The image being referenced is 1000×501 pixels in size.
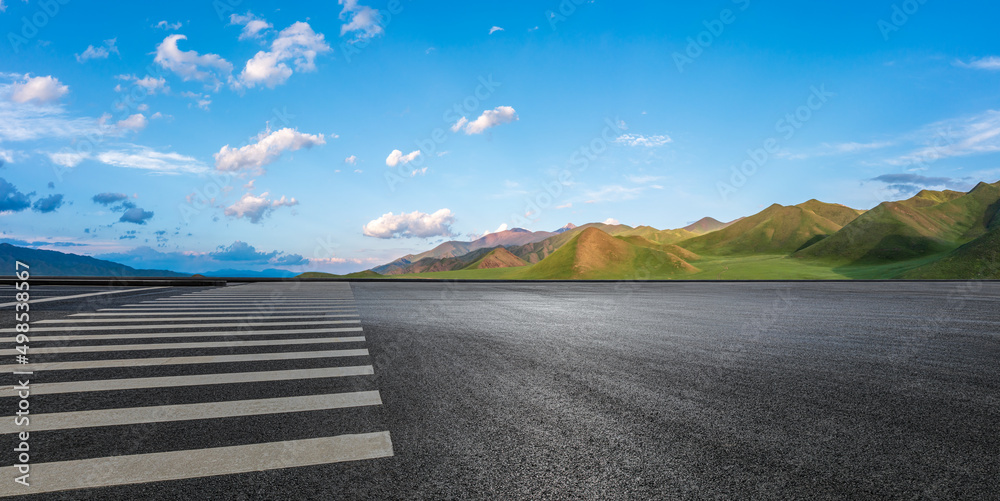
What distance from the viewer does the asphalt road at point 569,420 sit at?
2838 millimetres

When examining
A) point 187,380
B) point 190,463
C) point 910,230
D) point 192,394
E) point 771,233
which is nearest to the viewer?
point 190,463

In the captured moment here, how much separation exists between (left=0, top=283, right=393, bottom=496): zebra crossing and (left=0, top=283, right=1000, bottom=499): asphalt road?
4 centimetres

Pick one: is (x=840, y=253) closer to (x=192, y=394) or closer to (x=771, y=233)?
(x=771, y=233)

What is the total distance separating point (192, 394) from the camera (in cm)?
473

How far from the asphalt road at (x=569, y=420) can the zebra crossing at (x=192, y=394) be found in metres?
0.04

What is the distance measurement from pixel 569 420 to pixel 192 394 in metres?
3.77

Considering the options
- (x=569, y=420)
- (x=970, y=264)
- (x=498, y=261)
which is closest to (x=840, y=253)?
(x=970, y=264)

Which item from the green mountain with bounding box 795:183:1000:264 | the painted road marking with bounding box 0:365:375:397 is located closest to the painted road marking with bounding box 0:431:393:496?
the painted road marking with bounding box 0:365:375:397

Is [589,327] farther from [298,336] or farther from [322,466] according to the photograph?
[322,466]

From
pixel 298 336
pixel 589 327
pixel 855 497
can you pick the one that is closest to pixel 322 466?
pixel 855 497

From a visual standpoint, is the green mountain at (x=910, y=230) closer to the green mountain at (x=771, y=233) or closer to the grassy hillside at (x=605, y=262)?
the green mountain at (x=771, y=233)

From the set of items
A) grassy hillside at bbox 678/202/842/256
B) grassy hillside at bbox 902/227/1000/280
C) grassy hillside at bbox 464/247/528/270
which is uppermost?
grassy hillside at bbox 678/202/842/256

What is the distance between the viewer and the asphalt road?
2.84 m

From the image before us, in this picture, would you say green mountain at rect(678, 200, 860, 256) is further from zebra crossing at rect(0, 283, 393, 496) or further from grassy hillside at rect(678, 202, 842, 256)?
zebra crossing at rect(0, 283, 393, 496)
